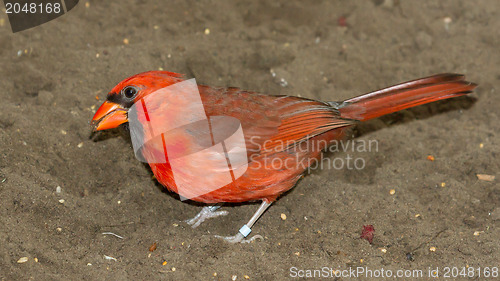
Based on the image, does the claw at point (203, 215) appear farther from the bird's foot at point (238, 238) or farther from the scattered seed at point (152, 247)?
the scattered seed at point (152, 247)

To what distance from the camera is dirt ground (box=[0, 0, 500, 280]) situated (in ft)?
14.2

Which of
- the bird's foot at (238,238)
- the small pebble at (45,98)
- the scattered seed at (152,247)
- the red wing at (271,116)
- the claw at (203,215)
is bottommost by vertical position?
the scattered seed at (152,247)

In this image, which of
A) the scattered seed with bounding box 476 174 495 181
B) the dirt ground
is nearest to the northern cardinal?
the dirt ground

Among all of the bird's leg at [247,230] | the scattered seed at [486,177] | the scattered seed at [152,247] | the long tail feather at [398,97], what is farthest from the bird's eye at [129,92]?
the scattered seed at [486,177]

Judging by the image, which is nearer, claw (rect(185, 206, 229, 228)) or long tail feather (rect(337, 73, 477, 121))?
claw (rect(185, 206, 229, 228))

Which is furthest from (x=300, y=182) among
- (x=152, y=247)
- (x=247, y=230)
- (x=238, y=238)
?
(x=152, y=247)

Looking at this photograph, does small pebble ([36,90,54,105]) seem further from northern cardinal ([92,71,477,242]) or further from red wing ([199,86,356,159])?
red wing ([199,86,356,159])

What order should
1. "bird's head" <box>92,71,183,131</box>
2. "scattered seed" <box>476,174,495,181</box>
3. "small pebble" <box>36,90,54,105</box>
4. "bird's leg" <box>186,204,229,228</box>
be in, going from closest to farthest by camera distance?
1. "bird's head" <box>92,71,183,131</box>
2. "bird's leg" <box>186,204,229,228</box>
3. "scattered seed" <box>476,174,495,181</box>
4. "small pebble" <box>36,90,54,105</box>

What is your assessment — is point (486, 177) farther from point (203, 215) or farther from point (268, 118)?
point (203, 215)

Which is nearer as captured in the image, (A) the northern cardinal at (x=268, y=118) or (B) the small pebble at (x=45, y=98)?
(A) the northern cardinal at (x=268, y=118)

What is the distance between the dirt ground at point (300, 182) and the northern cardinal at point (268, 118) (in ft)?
1.34

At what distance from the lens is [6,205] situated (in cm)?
433

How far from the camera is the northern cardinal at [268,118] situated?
13.7 feet

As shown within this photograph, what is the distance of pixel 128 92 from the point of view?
412cm
